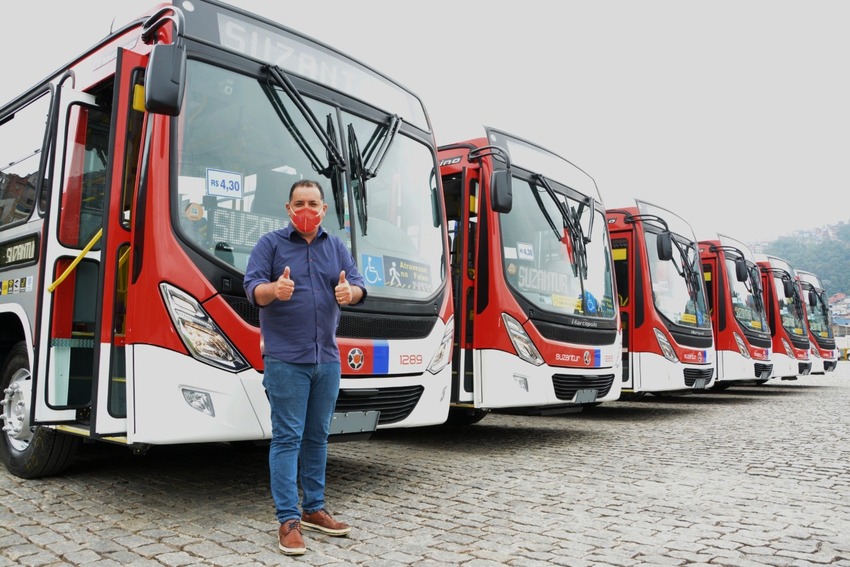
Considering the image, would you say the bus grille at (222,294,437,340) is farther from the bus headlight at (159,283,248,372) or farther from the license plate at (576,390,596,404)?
the license plate at (576,390,596,404)

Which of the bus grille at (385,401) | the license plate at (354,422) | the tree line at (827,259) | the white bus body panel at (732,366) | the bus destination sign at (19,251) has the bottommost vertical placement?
the license plate at (354,422)

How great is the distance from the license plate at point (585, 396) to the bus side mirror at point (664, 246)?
3367 mm

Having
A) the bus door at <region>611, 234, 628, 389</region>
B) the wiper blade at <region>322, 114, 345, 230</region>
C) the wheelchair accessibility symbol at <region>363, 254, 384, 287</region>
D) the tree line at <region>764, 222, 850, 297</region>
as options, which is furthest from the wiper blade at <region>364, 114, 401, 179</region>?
the tree line at <region>764, 222, 850, 297</region>

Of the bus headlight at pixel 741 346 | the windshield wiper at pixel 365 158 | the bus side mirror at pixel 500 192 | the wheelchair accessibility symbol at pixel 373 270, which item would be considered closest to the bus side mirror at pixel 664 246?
the bus headlight at pixel 741 346

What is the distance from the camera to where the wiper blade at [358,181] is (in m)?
5.36

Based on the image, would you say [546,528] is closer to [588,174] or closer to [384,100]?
[384,100]

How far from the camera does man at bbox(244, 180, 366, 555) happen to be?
3961 millimetres

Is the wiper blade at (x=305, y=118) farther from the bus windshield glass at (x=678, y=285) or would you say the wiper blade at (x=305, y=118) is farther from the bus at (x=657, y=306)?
the bus windshield glass at (x=678, y=285)

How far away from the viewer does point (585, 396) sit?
7855 mm

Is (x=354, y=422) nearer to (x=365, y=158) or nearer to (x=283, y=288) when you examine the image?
(x=283, y=288)

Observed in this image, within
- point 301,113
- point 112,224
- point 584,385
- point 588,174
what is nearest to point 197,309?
point 112,224

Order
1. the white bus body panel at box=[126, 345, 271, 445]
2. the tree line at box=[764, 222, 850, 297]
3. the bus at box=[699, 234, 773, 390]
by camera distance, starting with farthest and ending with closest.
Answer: the tree line at box=[764, 222, 850, 297] < the bus at box=[699, 234, 773, 390] < the white bus body panel at box=[126, 345, 271, 445]

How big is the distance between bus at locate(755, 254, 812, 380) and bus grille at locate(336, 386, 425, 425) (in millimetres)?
12263

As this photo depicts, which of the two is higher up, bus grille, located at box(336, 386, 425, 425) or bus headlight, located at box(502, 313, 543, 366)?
bus headlight, located at box(502, 313, 543, 366)
